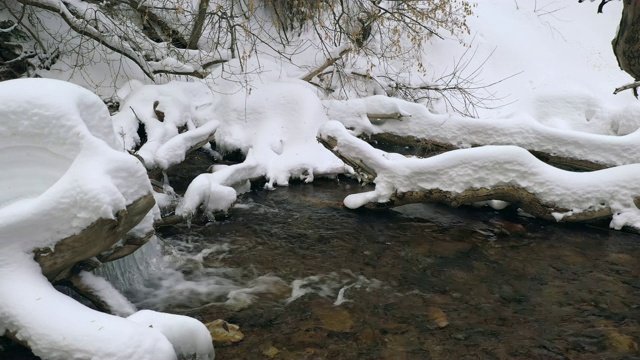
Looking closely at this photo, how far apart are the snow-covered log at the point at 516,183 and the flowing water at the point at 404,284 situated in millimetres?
310

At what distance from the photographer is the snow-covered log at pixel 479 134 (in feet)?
22.9

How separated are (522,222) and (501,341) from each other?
9.54 feet

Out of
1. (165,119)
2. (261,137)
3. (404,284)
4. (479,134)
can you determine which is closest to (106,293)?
(404,284)

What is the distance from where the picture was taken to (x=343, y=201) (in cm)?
687

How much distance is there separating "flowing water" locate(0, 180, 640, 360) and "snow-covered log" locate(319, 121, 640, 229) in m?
0.31

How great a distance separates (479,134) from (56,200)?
6.31m

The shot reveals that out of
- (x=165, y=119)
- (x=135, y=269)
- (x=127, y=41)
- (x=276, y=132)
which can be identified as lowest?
(x=135, y=269)

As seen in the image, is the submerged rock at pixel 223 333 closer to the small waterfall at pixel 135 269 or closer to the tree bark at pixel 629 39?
the small waterfall at pixel 135 269

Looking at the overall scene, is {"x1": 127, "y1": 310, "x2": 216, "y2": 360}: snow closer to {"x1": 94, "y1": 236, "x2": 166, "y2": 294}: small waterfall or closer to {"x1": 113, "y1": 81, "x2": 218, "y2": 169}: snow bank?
{"x1": 94, "y1": 236, "x2": 166, "y2": 294}: small waterfall

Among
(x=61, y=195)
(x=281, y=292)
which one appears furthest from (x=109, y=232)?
(x=281, y=292)

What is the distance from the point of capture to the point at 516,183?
5.90 meters

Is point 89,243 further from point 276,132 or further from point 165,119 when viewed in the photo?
point 276,132

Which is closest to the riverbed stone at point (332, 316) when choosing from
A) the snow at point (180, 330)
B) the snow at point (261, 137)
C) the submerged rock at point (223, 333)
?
the snow at point (261, 137)

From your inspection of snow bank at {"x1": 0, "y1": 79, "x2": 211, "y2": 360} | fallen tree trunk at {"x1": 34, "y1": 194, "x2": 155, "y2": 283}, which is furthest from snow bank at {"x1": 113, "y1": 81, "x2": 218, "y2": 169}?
fallen tree trunk at {"x1": 34, "y1": 194, "x2": 155, "y2": 283}
